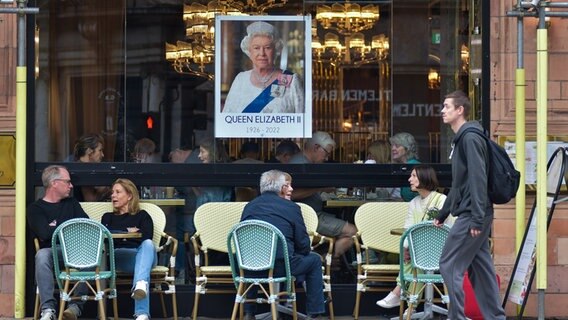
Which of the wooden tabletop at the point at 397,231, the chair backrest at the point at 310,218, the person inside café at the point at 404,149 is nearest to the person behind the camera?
the wooden tabletop at the point at 397,231

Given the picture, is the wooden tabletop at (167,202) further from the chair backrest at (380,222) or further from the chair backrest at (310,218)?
the chair backrest at (380,222)

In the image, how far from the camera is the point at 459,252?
869 cm

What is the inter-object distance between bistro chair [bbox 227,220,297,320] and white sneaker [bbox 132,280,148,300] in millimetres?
707

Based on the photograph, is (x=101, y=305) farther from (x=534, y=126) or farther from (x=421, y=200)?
(x=534, y=126)

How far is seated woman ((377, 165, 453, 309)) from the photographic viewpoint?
409 inches

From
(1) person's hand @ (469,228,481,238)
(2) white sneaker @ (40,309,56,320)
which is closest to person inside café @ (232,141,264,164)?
(2) white sneaker @ (40,309,56,320)

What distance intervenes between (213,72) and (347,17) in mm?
1293

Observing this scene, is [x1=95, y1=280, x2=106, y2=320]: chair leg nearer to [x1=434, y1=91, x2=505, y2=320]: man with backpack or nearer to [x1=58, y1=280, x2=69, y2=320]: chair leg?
[x1=58, y1=280, x2=69, y2=320]: chair leg

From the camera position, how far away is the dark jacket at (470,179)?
8.50 metres

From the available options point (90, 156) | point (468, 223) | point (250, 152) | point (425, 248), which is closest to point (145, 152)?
point (90, 156)

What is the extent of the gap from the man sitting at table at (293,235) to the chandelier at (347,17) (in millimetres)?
1958

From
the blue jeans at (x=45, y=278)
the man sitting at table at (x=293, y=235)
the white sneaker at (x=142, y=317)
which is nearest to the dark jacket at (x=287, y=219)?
the man sitting at table at (x=293, y=235)

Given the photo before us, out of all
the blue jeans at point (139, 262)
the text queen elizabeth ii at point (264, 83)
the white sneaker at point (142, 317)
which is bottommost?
the white sneaker at point (142, 317)

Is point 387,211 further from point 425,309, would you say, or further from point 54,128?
point 54,128
